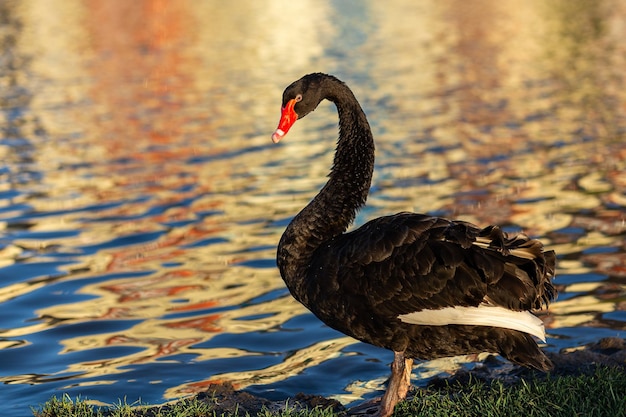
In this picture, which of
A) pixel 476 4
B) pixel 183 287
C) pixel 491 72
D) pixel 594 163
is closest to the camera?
pixel 183 287

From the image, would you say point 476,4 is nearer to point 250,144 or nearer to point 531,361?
point 250,144

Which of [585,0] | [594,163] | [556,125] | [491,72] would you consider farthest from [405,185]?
[585,0]

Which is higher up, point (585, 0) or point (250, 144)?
point (585, 0)

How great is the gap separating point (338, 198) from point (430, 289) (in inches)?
48.1

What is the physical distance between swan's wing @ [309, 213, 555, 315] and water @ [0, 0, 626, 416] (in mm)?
1837

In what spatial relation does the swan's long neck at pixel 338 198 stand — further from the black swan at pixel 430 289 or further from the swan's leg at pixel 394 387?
the swan's leg at pixel 394 387

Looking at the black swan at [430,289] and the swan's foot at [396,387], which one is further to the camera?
the swan's foot at [396,387]

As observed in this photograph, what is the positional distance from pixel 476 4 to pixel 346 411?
51.2 metres

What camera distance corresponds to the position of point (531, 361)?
585cm

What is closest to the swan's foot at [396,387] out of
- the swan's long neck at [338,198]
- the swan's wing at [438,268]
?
the swan's wing at [438,268]

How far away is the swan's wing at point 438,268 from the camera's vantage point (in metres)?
5.73

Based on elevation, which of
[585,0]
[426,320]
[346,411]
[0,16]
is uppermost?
[0,16]

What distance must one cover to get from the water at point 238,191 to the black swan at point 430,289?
1.63m

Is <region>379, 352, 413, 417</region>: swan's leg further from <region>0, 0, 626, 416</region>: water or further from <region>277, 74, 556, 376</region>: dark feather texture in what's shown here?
<region>0, 0, 626, 416</region>: water
